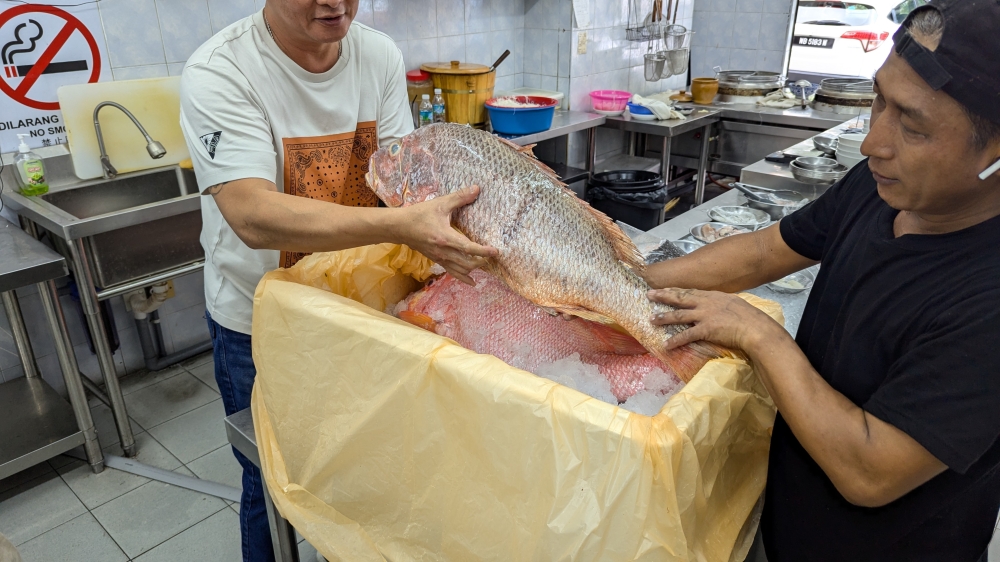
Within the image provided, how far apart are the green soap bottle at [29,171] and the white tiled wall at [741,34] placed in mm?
5664

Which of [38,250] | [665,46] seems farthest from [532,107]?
[38,250]

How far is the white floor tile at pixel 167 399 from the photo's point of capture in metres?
3.29

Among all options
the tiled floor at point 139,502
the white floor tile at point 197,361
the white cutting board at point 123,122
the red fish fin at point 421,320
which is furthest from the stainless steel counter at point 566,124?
the red fish fin at point 421,320

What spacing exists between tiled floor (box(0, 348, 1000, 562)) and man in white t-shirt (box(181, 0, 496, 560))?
0.91 m

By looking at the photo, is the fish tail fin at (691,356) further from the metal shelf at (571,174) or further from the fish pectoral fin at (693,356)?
the metal shelf at (571,174)

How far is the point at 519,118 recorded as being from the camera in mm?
4246

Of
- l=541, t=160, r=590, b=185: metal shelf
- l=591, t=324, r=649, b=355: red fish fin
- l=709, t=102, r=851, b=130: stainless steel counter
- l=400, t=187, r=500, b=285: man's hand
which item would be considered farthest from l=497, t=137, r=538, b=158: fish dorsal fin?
l=709, t=102, r=851, b=130: stainless steel counter

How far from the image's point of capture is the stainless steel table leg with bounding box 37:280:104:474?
8.60ft

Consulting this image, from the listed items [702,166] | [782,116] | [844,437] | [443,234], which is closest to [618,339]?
[443,234]

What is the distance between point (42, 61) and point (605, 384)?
115 inches

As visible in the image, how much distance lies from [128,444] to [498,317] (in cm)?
226

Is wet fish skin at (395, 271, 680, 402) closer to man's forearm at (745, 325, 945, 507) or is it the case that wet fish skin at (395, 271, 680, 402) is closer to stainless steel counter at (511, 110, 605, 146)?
man's forearm at (745, 325, 945, 507)

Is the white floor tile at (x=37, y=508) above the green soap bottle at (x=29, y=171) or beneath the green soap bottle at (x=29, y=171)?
beneath

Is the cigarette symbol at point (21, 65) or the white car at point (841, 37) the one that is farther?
the white car at point (841, 37)
